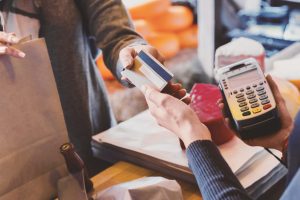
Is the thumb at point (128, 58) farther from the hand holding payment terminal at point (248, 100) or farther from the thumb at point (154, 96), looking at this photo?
the hand holding payment terminal at point (248, 100)

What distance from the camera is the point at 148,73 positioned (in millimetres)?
649

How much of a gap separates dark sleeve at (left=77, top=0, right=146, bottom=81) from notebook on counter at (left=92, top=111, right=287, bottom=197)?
16 centimetres

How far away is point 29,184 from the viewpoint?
658mm

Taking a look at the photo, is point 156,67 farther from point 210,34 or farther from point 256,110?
point 210,34

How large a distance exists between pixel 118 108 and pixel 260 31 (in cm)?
111

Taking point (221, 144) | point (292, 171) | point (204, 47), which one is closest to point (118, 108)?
point (204, 47)

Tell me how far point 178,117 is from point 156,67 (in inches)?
4.9

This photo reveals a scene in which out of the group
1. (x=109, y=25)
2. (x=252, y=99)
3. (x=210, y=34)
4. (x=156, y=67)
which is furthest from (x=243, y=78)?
(x=210, y=34)

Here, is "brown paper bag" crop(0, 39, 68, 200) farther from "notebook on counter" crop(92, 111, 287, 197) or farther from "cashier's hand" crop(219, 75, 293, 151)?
"cashier's hand" crop(219, 75, 293, 151)

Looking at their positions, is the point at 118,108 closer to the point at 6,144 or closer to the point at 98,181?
the point at 98,181

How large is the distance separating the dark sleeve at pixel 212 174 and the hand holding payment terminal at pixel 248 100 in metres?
0.16

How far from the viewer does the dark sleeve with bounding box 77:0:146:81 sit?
2.99 feet

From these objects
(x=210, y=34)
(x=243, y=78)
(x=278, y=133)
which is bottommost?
(x=210, y=34)

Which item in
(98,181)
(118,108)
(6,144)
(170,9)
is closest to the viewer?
(6,144)
